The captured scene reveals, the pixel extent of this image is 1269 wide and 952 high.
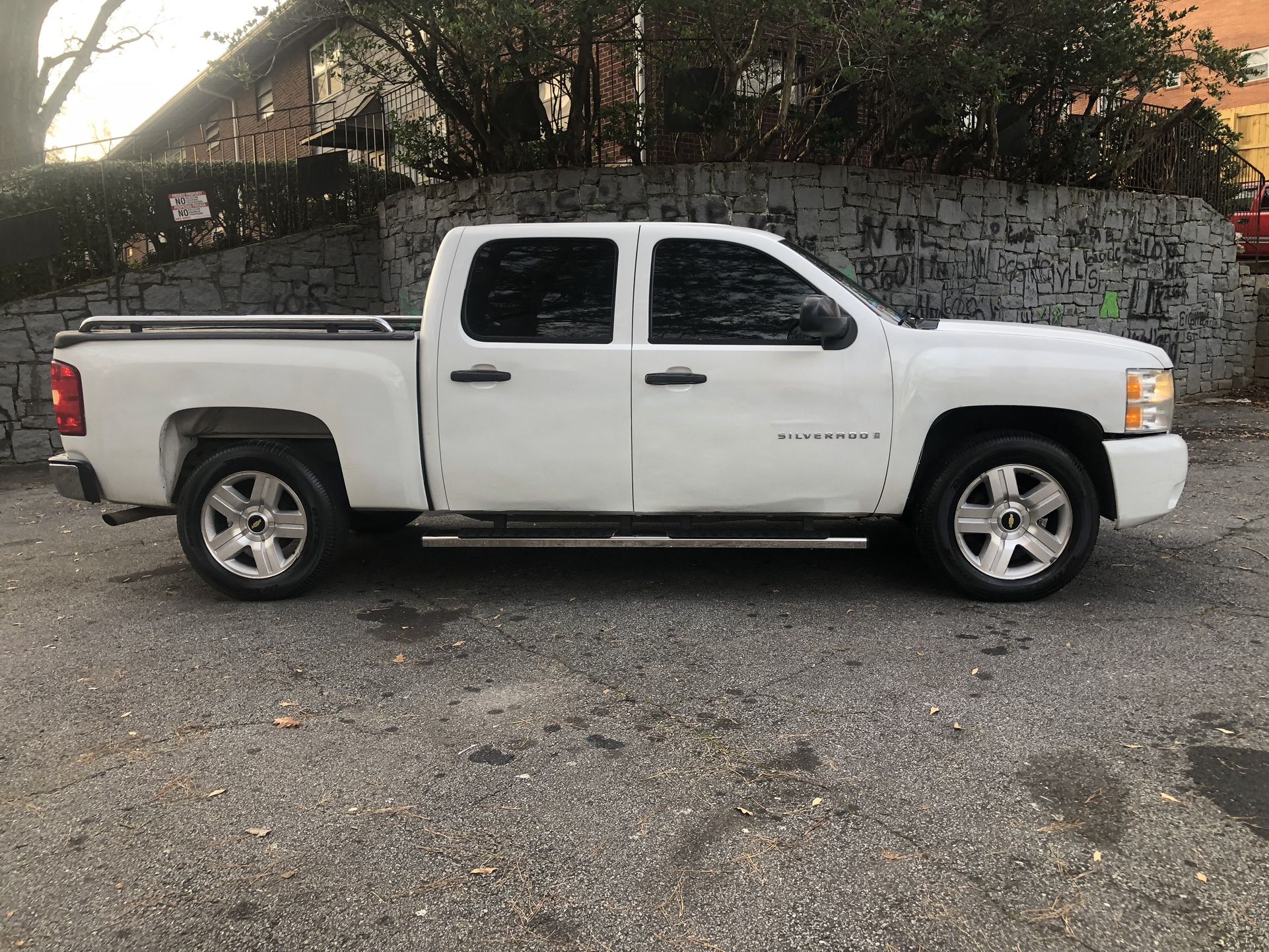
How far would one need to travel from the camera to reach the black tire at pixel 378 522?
608cm

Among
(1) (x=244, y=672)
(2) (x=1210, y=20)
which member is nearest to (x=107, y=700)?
(1) (x=244, y=672)

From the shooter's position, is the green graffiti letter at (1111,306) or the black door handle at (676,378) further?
the green graffiti letter at (1111,306)

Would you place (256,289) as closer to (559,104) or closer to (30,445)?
(30,445)

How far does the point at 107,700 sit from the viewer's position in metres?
3.92

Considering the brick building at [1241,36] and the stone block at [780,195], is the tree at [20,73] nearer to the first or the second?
the stone block at [780,195]

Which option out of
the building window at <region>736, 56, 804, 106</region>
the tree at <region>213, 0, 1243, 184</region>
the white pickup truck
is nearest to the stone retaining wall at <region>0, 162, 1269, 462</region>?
the tree at <region>213, 0, 1243, 184</region>

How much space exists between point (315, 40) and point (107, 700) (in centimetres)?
2185

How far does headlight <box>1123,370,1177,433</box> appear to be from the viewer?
4.74 metres

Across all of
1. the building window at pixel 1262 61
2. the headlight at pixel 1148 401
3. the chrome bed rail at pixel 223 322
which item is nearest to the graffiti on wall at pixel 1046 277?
the headlight at pixel 1148 401

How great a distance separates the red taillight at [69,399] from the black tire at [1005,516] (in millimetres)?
4497

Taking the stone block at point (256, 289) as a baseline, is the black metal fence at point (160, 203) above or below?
above

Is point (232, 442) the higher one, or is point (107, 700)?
point (232, 442)

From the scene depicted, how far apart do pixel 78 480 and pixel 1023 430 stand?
16.5ft

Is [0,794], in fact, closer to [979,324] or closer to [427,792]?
[427,792]
